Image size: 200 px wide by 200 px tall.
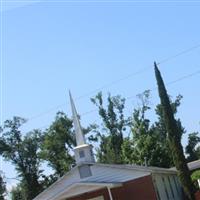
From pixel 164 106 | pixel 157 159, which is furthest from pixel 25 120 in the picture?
pixel 164 106

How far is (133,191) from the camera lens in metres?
38.0

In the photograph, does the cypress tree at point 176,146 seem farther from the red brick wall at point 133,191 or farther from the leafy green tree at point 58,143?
the leafy green tree at point 58,143

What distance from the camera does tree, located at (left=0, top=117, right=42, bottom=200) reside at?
70.1m

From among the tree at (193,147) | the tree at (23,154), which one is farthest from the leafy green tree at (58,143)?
the tree at (193,147)

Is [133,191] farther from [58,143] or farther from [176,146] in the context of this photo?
[58,143]

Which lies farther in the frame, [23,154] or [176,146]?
[23,154]

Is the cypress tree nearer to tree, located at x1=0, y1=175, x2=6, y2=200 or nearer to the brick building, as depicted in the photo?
the brick building

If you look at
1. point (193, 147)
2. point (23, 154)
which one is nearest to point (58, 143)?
point (23, 154)

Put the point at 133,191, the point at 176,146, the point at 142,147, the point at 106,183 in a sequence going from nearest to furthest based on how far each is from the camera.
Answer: the point at 106,183, the point at 133,191, the point at 176,146, the point at 142,147

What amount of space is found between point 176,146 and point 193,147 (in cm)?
5053

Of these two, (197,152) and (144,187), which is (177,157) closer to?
(144,187)

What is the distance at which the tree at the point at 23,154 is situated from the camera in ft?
230

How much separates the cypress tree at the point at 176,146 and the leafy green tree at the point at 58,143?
31184 mm

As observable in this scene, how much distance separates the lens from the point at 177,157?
39.0 metres
